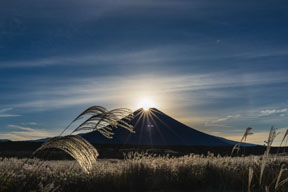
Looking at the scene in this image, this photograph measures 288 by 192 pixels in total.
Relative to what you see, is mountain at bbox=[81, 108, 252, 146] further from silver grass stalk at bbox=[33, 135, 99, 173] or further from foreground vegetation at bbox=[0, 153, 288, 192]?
silver grass stalk at bbox=[33, 135, 99, 173]

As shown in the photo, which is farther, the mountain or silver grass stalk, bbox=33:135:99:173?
the mountain

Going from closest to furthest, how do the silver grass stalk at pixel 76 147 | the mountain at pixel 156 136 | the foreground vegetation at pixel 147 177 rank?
the silver grass stalk at pixel 76 147 → the foreground vegetation at pixel 147 177 → the mountain at pixel 156 136

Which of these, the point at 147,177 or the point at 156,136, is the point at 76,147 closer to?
the point at 147,177

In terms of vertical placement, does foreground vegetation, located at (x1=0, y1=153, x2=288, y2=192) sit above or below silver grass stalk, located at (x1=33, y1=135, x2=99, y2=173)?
below

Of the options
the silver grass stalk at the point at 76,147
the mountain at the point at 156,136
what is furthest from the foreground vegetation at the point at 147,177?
the mountain at the point at 156,136

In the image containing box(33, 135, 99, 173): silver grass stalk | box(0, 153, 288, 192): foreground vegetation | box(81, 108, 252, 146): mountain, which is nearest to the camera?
box(33, 135, 99, 173): silver grass stalk

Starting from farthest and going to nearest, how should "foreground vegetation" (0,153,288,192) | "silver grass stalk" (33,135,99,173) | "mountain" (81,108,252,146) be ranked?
"mountain" (81,108,252,146), "foreground vegetation" (0,153,288,192), "silver grass stalk" (33,135,99,173)

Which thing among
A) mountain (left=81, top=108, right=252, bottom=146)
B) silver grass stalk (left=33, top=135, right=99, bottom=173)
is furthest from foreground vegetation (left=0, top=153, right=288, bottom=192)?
mountain (left=81, top=108, right=252, bottom=146)

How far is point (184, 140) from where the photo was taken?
600 ft

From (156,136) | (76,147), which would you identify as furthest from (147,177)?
(156,136)

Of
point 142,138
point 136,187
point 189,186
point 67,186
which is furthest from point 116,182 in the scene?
point 142,138

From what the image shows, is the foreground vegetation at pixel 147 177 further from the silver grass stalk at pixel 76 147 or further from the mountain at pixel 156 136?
the mountain at pixel 156 136

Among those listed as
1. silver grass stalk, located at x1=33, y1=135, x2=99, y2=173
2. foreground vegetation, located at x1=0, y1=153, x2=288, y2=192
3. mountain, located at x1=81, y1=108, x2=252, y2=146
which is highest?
mountain, located at x1=81, y1=108, x2=252, y2=146

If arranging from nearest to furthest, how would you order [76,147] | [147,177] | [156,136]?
[76,147] → [147,177] → [156,136]
